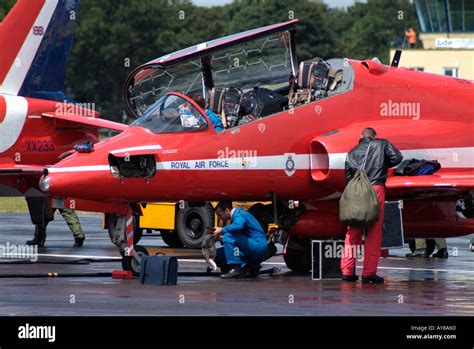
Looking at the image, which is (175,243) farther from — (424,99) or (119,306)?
(119,306)

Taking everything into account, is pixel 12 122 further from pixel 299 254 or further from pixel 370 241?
pixel 370 241

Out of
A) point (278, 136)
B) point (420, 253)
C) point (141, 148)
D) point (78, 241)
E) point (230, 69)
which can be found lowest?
point (420, 253)

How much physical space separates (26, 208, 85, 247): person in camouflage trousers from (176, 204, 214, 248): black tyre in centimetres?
194

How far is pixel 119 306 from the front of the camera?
44.2ft

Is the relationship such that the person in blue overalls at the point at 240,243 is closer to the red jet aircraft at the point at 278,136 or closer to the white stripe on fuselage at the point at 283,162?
the red jet aircraft at the point at 278,136

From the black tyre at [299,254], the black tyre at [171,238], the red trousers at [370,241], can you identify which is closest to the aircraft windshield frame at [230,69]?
the black tyre at [299,254]

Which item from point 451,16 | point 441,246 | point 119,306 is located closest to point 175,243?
point 441,246

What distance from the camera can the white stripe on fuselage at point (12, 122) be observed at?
23422mm

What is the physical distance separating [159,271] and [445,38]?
5614 cm

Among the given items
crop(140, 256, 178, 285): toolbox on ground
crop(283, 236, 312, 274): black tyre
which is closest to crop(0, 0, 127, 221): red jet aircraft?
crop(283, 236, 312, 274): black tyre

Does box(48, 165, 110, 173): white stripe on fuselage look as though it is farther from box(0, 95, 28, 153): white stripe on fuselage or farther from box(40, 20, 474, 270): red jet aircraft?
box(0, 95, 28, 153): white stripe on fuselage

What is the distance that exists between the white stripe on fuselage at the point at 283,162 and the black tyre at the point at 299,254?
152 centimetres

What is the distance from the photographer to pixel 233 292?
1544 centimetres

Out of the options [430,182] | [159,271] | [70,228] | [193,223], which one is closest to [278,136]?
[430,182]
